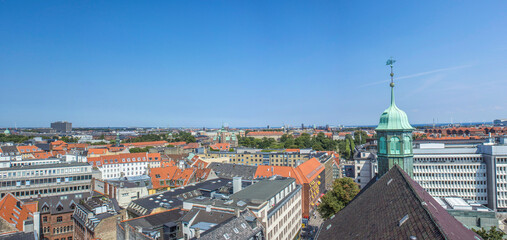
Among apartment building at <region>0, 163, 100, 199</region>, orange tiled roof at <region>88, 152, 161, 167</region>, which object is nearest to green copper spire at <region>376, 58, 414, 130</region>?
apartment building at <region>0, 163, 100, 199</region>

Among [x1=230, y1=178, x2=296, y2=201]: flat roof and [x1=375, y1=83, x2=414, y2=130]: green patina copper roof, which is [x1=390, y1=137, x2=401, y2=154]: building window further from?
[x1=230, y1=178, x2=296, y2=201]: flat roof

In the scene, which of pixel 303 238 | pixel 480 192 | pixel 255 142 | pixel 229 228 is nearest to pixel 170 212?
pixel 229 228

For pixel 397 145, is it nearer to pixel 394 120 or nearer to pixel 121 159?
pixel 394 120

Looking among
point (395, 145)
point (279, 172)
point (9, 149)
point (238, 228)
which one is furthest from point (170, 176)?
point (9, 149)

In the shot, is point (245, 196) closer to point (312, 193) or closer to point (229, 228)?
point (229, 228)

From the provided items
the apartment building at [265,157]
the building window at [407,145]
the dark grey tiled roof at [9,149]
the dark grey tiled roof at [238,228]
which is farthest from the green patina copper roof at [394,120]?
the dark grey tiled roof at [9,149]

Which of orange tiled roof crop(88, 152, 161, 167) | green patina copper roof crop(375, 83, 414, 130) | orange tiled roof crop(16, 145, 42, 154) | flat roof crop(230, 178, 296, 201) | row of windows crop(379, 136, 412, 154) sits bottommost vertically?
orange tiled roof crop(88, 152, 161, 167)

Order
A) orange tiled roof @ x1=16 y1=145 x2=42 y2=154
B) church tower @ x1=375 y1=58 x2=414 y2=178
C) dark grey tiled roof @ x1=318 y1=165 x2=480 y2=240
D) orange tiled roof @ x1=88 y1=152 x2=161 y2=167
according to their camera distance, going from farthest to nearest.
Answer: orange tiled roof @ x1=16 y1=145 x2=42 y2=154
orange tiled roof @ x1=88 y1=152 x2=161 y2=167
church tower @ x1=375 y1=58 x2=414 y2=178
dark grey tiled roof @ x1=318 y1=165 x2=480 y2=240
